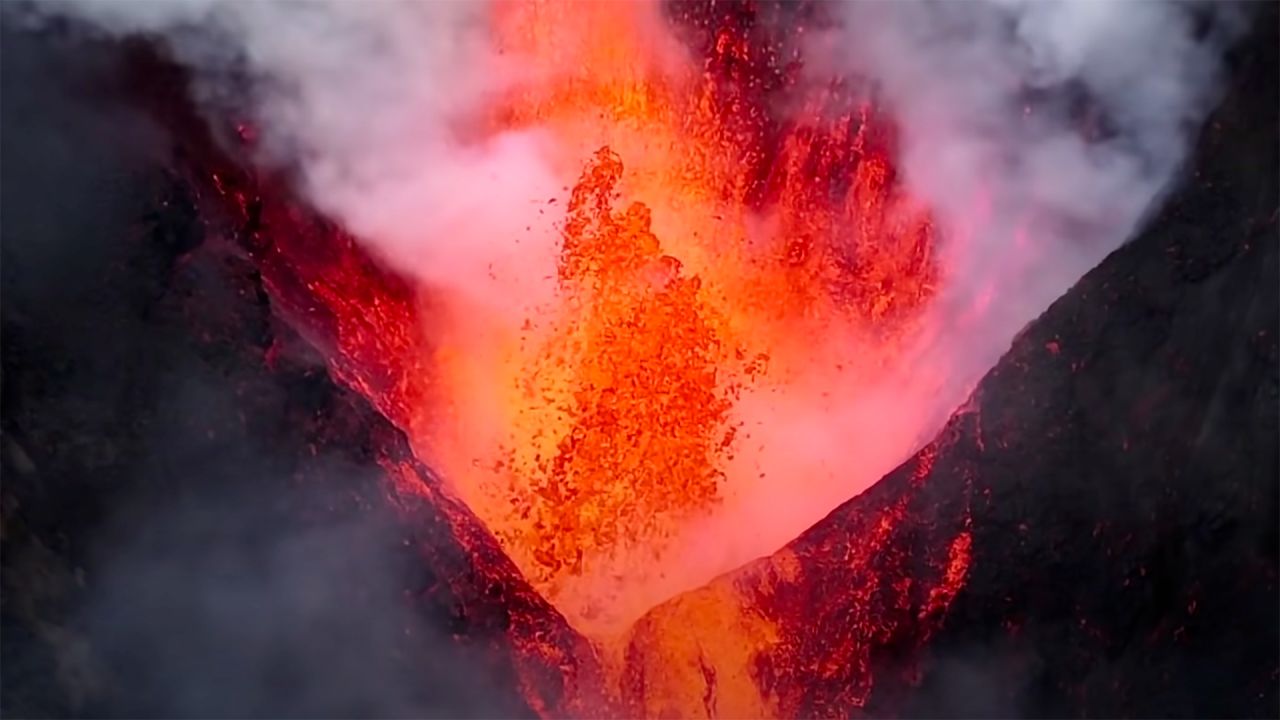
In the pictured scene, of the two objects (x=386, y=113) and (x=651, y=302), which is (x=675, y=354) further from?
(x=386, y=113)

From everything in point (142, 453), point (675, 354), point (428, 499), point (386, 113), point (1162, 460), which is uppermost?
point (386, 113)

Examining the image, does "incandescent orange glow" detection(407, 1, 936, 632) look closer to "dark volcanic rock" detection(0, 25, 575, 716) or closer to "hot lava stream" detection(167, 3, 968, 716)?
"hot lava stream" detection(167, 3, 968, 716)

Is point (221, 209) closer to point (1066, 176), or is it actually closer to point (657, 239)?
point (657, 239)

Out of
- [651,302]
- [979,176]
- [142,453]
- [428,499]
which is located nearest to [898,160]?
[979,176]

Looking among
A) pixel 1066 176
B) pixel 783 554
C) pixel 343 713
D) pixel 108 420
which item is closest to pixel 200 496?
pixel 108 420

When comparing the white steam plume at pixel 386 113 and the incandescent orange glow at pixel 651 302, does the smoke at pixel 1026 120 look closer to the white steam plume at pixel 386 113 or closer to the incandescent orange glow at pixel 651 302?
the incandescent orange glow at pixel 651 302
